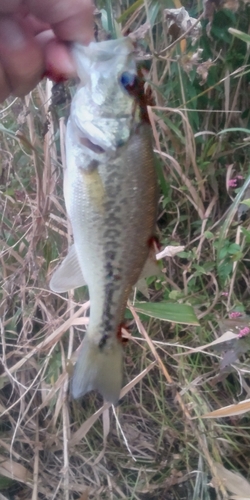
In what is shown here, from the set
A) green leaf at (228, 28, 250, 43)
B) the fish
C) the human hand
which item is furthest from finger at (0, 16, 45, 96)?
green leaf at (228, 28, 250, 43)

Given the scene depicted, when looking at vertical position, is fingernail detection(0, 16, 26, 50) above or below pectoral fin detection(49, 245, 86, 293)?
above

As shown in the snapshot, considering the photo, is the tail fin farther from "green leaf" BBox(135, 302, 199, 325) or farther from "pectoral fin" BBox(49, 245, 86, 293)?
"green leaf" BBox(135, 302, 199, 325)

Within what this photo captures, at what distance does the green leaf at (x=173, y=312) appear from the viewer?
97cm

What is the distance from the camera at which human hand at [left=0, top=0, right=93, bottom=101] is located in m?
0.71

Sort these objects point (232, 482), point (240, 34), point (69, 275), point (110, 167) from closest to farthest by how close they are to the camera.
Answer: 1. point (110, 167)
2. point (69, 275)
3. point (240, 34)
4. point (232, 482)

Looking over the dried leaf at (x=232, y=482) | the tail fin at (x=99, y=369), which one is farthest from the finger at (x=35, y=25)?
the dried leaf at (x=232, y=482)

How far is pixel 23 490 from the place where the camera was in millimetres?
1358

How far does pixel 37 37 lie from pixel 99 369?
57 centimetres

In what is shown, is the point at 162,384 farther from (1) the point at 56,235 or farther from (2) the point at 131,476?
(1) the point at 56,235

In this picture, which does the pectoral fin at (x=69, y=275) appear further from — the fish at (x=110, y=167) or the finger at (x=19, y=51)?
the finger at (x=19, y=51)

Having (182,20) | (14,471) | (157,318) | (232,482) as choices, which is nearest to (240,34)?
(182,20)

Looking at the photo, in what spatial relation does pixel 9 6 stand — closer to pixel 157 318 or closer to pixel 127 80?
pixel 127 80

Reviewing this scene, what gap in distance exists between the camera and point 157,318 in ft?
4.05

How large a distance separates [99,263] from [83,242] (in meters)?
0.04
